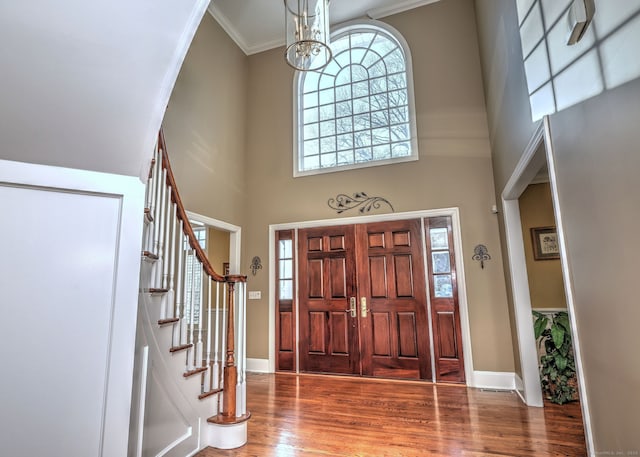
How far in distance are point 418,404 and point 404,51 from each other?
4578 mm

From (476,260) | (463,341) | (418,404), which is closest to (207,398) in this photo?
(418,404)

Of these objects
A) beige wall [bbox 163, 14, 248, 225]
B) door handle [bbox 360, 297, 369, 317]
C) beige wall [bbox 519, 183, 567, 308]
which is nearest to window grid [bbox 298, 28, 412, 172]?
beige wall [bbox 163, 14, 248, 225]

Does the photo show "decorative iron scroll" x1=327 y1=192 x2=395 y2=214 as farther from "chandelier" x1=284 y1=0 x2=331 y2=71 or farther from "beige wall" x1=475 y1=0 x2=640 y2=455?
"beige wall" x1=475 y1=0 x2=640 y2=455

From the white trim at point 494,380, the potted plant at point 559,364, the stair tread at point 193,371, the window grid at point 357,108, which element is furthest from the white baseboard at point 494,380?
the stair tread at point 193,371

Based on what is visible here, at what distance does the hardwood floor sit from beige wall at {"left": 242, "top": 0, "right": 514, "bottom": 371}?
883mm

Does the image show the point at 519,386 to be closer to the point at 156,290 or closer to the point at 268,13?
the point at 156,290

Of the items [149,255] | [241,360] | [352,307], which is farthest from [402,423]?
[149,255]

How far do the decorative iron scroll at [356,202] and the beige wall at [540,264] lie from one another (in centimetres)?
194

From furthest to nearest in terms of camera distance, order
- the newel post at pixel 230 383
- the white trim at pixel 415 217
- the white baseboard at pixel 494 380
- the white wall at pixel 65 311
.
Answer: the white trim at pixel 415 217, the white baseboard at pixel 494 380, the newel post at pixel 230 383, the white wall at pixel 65 311

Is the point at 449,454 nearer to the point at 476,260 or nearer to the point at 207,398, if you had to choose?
the point at 207,398

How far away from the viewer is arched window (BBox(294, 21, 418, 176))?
4.89 meters

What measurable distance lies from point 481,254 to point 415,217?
919 mm

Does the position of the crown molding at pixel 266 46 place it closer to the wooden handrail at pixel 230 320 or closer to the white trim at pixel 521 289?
the wooden handrail at pixel 230 320

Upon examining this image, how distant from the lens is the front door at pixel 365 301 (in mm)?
4355
